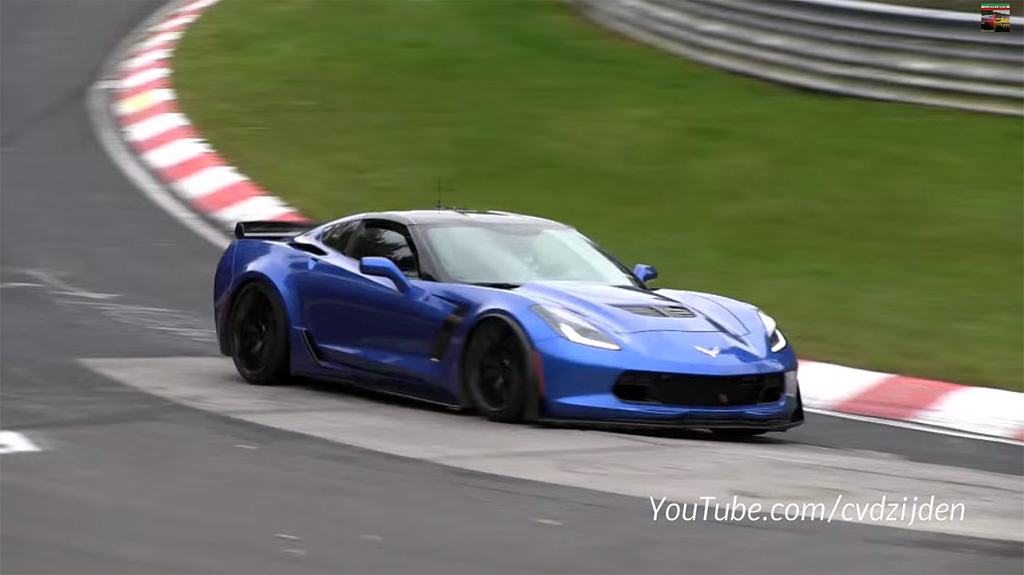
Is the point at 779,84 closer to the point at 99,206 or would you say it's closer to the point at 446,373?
the point at 99,206

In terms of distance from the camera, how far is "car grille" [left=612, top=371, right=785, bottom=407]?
26.2 ft

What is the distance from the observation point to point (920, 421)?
9.48 metres

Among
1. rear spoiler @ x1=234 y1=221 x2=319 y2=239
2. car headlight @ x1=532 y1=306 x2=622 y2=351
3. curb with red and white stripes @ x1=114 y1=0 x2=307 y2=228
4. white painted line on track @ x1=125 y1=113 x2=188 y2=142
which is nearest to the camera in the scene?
car headlight @ x1=532 y1=306 x2=622 y2=351

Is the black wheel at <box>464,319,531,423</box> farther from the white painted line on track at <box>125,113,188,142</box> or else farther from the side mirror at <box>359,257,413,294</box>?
the white painted line on track at <box>125,113,188,142</box>

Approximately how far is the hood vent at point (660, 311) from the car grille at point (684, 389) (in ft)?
1.53

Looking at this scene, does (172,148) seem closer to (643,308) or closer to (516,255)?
(516,255)

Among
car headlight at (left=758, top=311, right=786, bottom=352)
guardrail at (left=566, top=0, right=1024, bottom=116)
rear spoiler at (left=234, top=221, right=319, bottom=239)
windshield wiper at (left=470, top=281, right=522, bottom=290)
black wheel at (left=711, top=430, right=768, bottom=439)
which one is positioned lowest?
black wheel at (left=711, top=430, right=768, bottom=439)

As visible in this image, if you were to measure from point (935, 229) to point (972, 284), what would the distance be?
1.37 metres

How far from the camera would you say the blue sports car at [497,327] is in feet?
26.2

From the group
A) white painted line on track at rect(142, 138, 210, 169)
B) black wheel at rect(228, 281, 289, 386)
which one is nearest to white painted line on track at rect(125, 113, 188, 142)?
white painted line on track at rect(142, 138, 210, 169)

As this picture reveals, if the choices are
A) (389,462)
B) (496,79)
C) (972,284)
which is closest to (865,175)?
(972,284)

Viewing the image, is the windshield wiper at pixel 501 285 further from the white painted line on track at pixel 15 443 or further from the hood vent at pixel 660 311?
the white painted line on track at pixel 15 443

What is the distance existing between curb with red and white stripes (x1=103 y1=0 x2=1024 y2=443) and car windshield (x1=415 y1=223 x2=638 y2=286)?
5.33 feet

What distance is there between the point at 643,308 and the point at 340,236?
6.53ft
